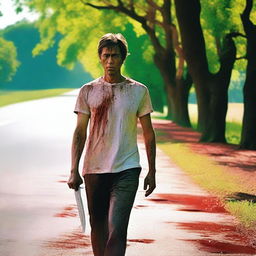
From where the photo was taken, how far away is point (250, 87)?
23.8m

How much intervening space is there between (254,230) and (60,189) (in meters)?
4.55

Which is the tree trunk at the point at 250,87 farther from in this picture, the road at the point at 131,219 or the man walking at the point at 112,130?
the man walking at the point at 112,130

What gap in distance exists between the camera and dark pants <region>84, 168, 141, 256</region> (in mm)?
5535

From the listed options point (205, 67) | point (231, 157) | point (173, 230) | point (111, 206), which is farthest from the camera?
point (205, 67)

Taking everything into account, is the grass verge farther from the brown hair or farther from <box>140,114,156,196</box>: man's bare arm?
the brown hair

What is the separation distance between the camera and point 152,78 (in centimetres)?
5662

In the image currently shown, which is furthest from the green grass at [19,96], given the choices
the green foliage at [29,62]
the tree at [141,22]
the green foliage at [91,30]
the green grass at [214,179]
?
the green foliage at [29,62]

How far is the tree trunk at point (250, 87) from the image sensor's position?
2383 cm

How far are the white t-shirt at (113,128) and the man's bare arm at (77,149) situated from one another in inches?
4.0

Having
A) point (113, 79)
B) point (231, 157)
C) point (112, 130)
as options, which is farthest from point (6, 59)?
point (112, 130)

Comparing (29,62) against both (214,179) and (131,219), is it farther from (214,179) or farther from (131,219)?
(131,219)

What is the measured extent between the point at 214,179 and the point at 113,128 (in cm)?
958

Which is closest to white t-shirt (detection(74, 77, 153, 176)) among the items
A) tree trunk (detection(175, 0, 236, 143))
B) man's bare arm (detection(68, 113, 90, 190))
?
man's bare arm (detection(68, 113, 90, 190))

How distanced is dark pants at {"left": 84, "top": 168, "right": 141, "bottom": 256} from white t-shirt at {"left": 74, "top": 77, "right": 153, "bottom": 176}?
0.07m
